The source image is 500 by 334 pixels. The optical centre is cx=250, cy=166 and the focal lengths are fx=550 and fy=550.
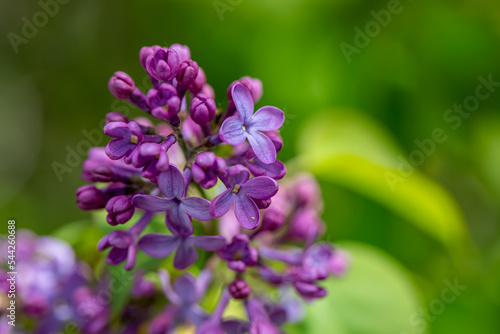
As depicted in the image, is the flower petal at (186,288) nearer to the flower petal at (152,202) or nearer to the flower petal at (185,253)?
the flower petal at (185,253)

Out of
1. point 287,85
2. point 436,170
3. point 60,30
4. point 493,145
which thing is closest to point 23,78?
point 60,30

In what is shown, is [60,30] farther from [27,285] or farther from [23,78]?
[27,285]

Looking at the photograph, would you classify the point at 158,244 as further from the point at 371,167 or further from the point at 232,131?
the point at 371,167

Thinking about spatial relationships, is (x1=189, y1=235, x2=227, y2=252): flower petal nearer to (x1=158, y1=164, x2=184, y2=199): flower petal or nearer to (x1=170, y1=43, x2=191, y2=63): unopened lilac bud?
(x1=158, y1=164, x2=184, y2=199): flower petal
